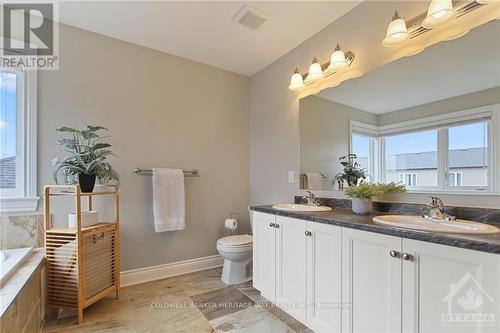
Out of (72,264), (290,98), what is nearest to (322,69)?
(290,98)

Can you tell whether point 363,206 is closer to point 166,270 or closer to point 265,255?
point 265,255

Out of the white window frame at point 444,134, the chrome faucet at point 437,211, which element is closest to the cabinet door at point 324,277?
the chrome faucet at point 437,211

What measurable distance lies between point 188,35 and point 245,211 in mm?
1991

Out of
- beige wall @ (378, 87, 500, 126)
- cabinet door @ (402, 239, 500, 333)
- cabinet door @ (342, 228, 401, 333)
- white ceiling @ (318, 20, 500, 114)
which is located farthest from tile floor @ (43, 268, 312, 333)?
white ceiling @ (318, 20, 500, 114)

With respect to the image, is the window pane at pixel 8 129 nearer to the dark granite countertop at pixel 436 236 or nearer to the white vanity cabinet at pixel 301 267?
the white vanity cabinet at pixel 301 267

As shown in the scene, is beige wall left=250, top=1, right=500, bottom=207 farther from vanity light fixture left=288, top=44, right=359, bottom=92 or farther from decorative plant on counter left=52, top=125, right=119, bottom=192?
decorative plant on counter left=52, top=125, right=119, bottom=192

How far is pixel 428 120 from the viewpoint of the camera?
150cm

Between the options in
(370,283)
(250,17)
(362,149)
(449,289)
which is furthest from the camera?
(250,17)

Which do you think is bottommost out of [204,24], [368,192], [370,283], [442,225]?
[370,283]

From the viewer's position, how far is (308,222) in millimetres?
1565

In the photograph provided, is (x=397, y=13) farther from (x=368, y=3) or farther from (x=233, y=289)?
(x=233, y=289)

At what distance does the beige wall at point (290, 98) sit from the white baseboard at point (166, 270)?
860 millimetres

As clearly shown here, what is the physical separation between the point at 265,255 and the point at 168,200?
110cm

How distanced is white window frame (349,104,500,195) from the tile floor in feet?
4.10
